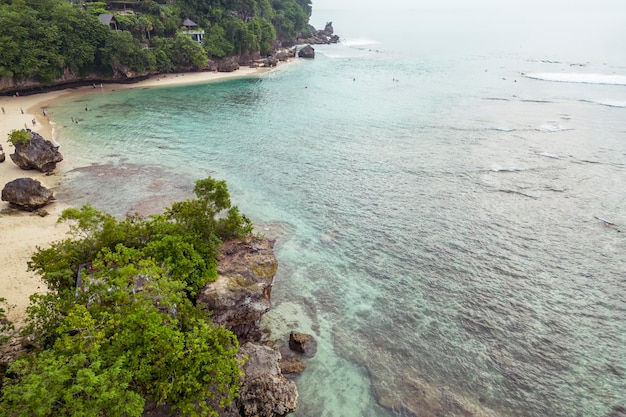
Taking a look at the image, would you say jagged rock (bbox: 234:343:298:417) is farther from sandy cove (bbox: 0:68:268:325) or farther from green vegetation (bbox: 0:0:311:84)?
green vegetation (bbox: 0:0:311:84)

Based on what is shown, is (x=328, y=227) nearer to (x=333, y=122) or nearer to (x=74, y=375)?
(x=74, y=375)

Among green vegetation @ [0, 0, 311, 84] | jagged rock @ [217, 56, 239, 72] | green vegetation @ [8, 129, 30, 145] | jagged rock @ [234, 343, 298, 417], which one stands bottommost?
jagged rock @ [234, 343, 298, 417]

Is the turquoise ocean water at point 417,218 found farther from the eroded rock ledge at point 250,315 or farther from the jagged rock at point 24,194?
the jagged rock at point 24,194

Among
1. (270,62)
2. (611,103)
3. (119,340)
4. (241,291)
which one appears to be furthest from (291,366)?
(270,62)

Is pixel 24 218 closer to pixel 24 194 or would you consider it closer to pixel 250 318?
pixel 24 194

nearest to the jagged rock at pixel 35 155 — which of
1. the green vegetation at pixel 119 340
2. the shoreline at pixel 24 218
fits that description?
the shoreline at pixel 24 218

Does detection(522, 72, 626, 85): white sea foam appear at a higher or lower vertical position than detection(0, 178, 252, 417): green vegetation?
higher

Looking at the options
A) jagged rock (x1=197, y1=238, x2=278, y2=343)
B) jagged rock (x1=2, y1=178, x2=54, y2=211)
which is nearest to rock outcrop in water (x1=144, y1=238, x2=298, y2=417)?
jagged rock (x1=197, y1=238, x2=278, y2=343)
